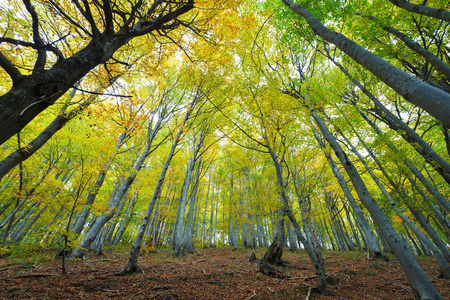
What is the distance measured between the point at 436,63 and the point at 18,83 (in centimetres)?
653

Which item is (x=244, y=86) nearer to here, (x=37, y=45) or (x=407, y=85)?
(x=407, y=85)

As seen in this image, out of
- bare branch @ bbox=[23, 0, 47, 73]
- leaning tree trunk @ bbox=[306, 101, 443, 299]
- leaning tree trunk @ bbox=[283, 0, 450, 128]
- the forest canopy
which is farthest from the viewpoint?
leaning tree trunk @ bbox=[306, 101, 443, 299]

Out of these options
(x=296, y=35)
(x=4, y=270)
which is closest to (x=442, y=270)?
(x=296, y=35)

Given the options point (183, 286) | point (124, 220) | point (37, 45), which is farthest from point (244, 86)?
point (124, 220)

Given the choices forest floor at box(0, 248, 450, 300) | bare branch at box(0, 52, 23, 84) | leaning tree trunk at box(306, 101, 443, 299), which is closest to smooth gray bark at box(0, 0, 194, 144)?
bare branch at box(0, 52, 23, 84)

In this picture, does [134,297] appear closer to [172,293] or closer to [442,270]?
[172,293]

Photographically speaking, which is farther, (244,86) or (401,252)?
(244,86)

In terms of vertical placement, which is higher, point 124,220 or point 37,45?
point 124,220

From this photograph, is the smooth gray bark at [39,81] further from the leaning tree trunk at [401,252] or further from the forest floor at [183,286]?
the leaning tree trunk at [401,252]

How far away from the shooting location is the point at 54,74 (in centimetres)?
174

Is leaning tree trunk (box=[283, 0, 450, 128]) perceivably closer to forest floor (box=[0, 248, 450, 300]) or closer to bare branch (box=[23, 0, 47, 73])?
bare branch (box=[23, 0, 47, 73])

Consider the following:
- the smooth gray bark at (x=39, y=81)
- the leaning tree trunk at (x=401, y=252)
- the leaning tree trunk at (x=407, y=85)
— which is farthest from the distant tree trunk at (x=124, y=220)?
the leaning tree trunk at (x=407, y=85)

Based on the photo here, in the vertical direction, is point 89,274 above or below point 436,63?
below

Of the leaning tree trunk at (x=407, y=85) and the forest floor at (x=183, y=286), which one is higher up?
the leaning tree trunk at (x=407, y=85)
